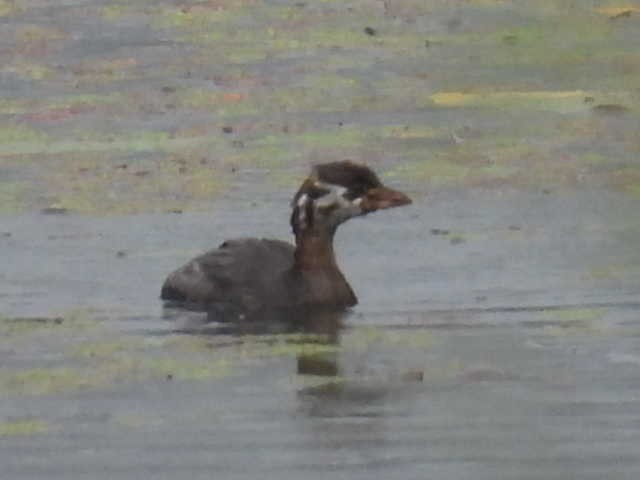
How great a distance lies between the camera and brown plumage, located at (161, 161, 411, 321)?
17.1 m

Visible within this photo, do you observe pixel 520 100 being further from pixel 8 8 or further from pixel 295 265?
pixel 8 8

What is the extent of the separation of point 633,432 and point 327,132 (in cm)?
1075

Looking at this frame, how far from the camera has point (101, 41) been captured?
30750 millimetres

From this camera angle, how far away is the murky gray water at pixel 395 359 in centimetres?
1298

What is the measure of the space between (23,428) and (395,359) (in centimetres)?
230

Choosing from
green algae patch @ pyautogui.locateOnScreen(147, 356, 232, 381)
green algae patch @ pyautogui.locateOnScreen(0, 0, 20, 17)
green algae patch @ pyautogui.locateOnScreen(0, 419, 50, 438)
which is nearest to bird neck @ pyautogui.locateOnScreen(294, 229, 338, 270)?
green algae patch @ pyautogui.locateOnScreen(147, 356, 232, 381)

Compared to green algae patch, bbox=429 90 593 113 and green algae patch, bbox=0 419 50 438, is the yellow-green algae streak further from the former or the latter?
green algae patch, bbox=0 419 50 438

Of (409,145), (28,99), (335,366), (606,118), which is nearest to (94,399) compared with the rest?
(335,366)

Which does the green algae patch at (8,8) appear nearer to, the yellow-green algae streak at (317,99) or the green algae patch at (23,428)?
the yellow-green algae streak at (317,99)

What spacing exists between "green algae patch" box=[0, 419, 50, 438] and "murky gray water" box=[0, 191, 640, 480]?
8cm

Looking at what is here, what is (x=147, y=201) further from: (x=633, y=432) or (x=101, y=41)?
(x=101, y=41)

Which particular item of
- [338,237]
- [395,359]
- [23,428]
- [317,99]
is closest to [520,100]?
[317,99]

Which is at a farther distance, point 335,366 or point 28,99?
point 28,99

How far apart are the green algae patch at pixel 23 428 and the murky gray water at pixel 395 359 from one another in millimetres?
76
